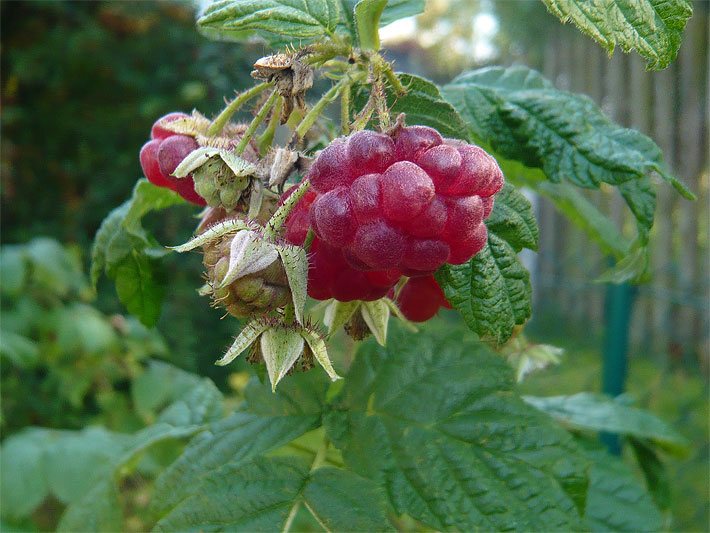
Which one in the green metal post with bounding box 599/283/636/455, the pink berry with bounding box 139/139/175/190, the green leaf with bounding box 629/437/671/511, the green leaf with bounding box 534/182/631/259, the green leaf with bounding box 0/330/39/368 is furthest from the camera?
the green leaf with bounding box 0/330/39/368

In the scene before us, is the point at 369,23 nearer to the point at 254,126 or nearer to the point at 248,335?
the point at 254,126

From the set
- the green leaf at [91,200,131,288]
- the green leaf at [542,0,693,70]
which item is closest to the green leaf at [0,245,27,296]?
the green leaf at [91,200,131,288]

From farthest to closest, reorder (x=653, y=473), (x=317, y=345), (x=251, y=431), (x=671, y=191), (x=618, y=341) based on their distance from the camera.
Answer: (x=671, y=191), (x=618, y=341), (x=653, y=473), (x=251, y=431), (x=317, y=345)

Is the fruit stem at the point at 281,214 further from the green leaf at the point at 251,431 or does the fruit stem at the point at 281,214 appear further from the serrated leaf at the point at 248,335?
the green leaf at the point at 251,431

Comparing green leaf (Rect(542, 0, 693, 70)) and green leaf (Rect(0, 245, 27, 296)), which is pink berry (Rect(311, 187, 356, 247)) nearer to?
green leaf (Rect(542, 0, 693, 70))

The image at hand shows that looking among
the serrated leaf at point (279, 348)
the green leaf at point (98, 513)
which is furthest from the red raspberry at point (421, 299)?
the green leaf at point (98, 513)

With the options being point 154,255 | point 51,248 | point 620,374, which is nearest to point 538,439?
point 154,255

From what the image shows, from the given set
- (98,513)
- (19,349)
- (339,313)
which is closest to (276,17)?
(339,313)
